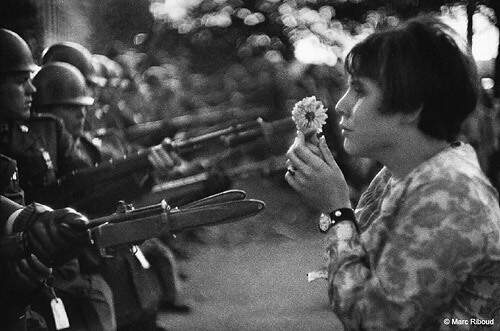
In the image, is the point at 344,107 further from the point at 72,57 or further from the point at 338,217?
the point at 72,57

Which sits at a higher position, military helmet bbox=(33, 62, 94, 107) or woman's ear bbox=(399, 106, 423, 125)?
woman's ear bbox=(399, 106, 423, 125)

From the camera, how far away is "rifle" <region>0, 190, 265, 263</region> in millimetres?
1756

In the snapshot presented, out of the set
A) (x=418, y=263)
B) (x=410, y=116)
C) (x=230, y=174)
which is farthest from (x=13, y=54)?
(x=230, y=174)

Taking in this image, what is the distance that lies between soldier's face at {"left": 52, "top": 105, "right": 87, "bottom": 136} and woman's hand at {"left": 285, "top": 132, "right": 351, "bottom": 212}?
6.63 feet

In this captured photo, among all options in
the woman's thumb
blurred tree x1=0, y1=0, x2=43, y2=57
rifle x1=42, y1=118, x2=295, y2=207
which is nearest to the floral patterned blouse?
the woman's thumb

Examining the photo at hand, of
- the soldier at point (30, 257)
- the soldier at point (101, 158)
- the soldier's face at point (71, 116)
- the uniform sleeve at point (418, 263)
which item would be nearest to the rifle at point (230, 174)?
the soldier at point (101, 158)

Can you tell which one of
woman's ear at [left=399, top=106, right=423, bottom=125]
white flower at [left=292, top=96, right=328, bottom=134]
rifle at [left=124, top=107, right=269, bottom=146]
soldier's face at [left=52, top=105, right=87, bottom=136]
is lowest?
rifle at [left=124, top=107, right=269, bottom=146]

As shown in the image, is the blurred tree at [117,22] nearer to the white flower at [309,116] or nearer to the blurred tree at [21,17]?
the blurred tree at [21,17]

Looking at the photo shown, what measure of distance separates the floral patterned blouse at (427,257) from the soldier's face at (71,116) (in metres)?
2.19

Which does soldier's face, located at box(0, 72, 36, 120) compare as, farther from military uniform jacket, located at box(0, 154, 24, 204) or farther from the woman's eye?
the woman's eye

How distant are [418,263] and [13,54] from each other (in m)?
1.87

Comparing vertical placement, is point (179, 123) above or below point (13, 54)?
below

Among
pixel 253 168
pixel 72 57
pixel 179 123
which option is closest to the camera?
pixel 72 57

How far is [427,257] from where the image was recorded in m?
1.28
